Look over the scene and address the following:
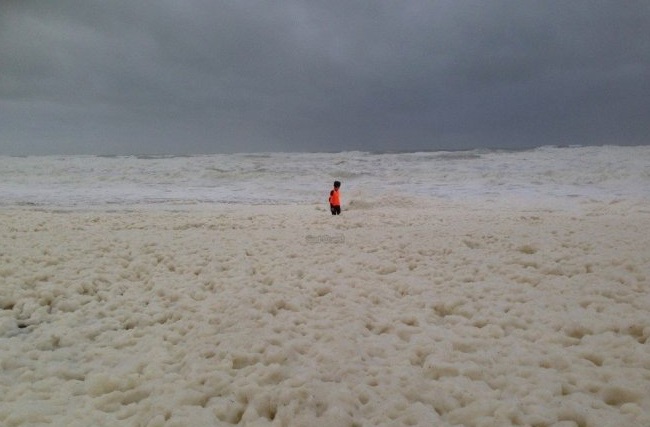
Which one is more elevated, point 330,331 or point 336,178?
point 336,178

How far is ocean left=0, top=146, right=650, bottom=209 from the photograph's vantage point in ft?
66.8

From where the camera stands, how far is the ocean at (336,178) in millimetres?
20375

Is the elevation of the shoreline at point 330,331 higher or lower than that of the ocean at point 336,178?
lower

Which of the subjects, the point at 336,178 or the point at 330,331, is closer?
the point at 330,331

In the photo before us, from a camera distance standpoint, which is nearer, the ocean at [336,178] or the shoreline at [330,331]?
the shoreline at [330,331]

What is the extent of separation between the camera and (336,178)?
31812mm

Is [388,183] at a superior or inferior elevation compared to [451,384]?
superior

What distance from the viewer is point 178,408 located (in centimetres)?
334

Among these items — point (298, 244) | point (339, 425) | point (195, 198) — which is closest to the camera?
point (339, 425)

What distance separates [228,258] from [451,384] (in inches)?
191

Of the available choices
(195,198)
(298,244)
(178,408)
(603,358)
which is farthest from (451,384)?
(195,198)

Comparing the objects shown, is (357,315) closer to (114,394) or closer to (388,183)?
(114,394)

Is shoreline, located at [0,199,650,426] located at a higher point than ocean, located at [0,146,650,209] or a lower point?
lower

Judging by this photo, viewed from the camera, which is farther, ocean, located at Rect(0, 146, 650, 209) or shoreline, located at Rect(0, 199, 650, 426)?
ocean, located at Rect(0, 146, 650, 209)
